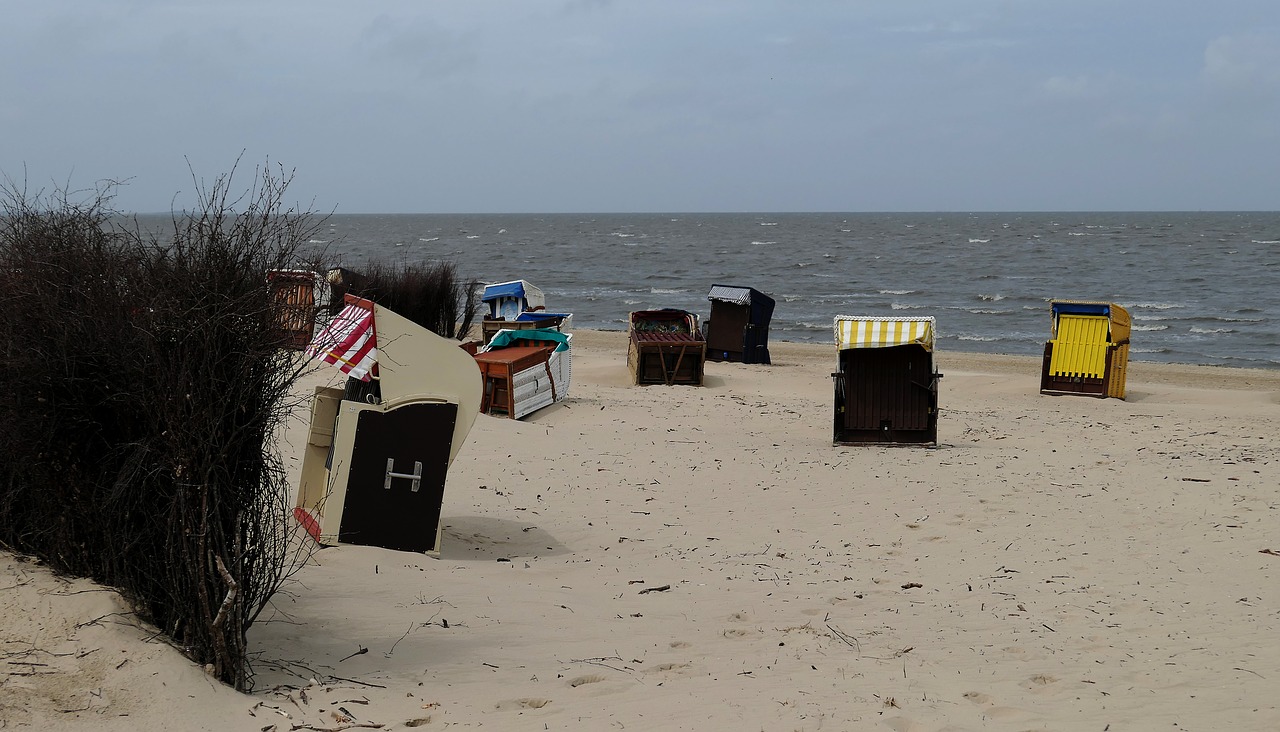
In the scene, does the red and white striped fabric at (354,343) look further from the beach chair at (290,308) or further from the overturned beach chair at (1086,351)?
the overturned beach chair at (1086,351)

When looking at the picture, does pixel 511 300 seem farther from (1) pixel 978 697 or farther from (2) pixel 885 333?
(1) pixel 978 697

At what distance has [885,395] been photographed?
11.5m

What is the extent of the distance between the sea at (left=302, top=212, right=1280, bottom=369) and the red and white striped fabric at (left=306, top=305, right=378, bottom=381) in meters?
14.3

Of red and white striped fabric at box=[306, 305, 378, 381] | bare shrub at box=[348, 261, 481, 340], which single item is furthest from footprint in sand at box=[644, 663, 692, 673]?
bare shrub at box=[348, 261, 481, 340]

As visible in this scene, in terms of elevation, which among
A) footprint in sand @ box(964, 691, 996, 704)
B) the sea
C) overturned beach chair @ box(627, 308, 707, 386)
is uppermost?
the sea

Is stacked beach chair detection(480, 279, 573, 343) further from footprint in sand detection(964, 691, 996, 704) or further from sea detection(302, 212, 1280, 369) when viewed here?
footprint in sand detection(964, 691, 996, 704)

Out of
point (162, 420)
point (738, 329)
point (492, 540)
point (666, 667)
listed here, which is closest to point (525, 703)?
point (666, 667)

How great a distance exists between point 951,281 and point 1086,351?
31495 mm

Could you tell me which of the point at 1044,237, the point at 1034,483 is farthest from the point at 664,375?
the point at 1044,237

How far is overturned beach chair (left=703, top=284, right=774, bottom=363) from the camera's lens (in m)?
20.3

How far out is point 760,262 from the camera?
196 feet

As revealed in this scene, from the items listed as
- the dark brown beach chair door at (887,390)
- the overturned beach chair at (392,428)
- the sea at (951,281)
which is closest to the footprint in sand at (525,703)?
the overturned beach chair at (392,428)

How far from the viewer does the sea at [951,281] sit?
2966 centimetres

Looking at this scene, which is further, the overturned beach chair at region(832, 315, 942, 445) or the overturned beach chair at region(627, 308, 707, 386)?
the overturned beach chair at region(627, 308, 707, 386)
